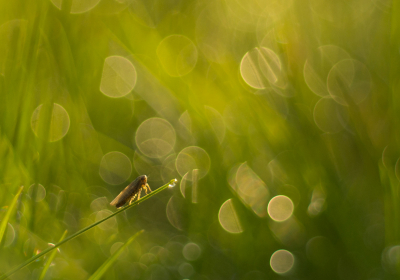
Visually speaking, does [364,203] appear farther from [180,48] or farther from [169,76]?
[180,48]

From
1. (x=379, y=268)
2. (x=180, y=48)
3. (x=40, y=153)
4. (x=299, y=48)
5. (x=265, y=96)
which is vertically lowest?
(x=379, y=268)

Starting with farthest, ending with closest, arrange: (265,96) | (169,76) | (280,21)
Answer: (280,21) → (169,76) → (265,96)

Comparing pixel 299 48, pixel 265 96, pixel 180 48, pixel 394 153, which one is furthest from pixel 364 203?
pixel 180 48

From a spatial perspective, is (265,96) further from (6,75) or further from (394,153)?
(6,75)

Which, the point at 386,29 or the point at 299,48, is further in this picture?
the point at 299,48

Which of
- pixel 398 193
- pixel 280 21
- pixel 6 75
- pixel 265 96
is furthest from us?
pixel 280 21

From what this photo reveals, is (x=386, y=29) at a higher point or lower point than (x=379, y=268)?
higher

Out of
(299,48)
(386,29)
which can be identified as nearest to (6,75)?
(299,48)
